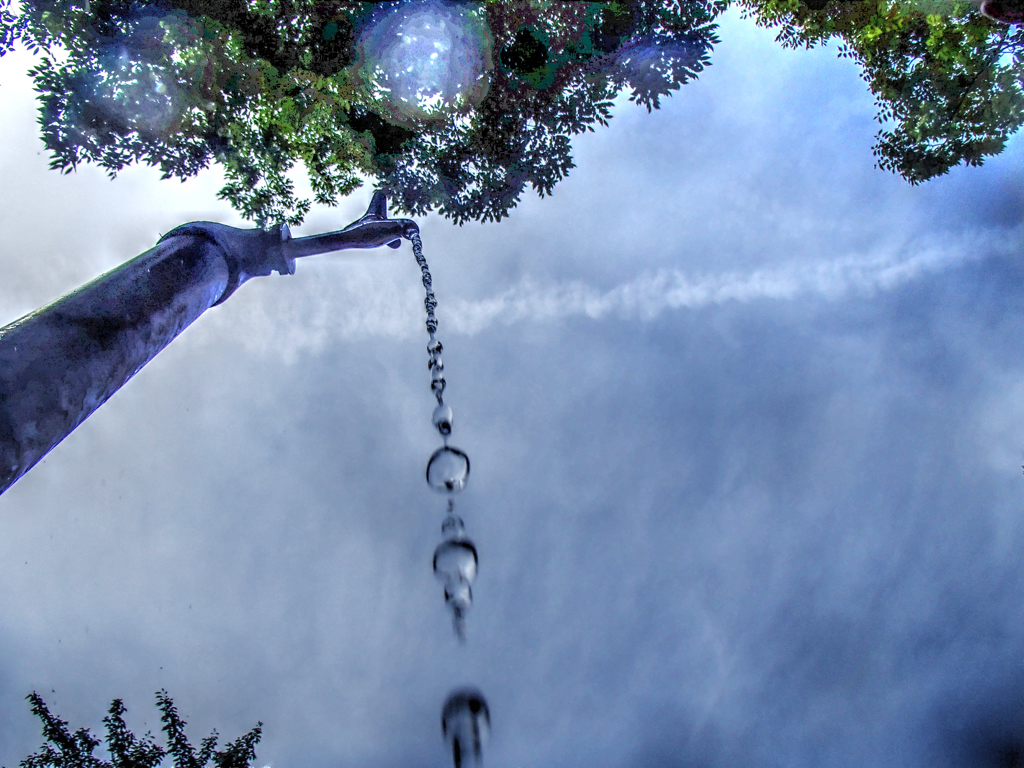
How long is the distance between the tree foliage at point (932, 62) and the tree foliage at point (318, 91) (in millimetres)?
1662

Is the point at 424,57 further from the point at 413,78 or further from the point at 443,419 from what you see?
the point at 443,419

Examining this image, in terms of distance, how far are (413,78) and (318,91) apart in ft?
4.63

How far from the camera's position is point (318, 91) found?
725 centimetres

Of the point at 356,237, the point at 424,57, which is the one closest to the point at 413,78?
the point at 424,57

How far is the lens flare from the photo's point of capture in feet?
23.2

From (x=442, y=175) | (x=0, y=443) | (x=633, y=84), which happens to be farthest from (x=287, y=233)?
(x=633, y=84)

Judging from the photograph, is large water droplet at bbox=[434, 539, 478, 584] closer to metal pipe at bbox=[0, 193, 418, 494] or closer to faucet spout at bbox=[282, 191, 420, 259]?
metal pipe at bbox=[0, 193, 418, 494]

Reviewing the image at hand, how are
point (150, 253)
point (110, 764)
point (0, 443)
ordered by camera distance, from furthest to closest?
point (110, 764) < point (150, 253) < point (0, 443)

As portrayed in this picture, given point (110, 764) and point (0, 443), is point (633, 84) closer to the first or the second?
point (0, 443)

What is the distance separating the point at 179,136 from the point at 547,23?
5.54 metres

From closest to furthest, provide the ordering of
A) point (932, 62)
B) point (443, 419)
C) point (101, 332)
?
point (101, 332)
point (443, 419)
point (932, 62)

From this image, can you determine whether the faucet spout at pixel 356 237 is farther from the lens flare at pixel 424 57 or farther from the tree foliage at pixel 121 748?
the tree foliage at pixel 121 748

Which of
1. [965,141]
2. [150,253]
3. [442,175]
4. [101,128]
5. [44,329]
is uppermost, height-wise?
[442,175]

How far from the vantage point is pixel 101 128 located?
666cm
